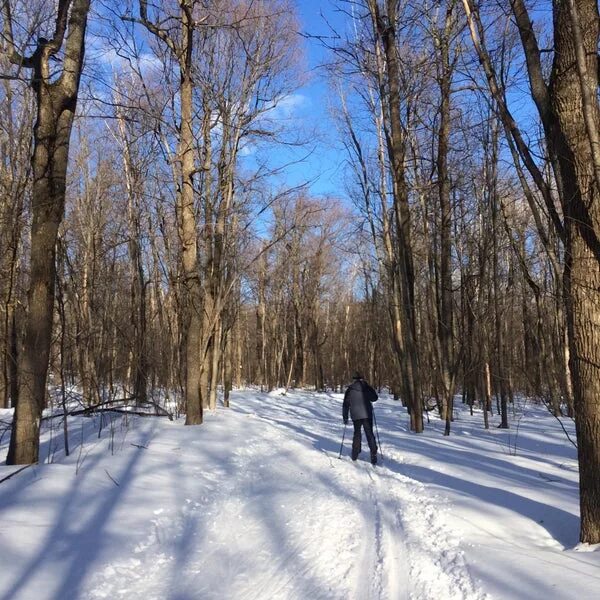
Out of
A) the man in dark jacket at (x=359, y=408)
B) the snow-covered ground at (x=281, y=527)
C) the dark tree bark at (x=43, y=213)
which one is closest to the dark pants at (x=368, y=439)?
the man in dark jacket at (x=359, y=408)

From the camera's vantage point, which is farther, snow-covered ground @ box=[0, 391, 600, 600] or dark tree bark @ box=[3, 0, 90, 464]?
dark tree bark @ box=[3, 0, 90, 464]

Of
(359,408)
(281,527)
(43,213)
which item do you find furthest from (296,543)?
(43,213)

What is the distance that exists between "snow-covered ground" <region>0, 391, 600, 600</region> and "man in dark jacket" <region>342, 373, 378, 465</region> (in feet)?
1.70

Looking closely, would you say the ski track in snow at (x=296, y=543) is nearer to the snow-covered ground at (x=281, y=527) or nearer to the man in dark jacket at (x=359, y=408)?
the snow-covered ground at (x=281, y=527)

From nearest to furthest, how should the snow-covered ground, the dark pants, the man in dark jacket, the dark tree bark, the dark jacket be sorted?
the snow-covered ground, the dark tree bark, the dark pants, the man in dark jacket, the dark jacket

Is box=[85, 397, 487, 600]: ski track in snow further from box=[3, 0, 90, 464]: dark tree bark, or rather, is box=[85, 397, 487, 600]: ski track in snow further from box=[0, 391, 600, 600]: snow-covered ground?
box=[3, 0, 90, 464]: dark tree bark

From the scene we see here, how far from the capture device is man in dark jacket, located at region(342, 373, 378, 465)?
9734 mm

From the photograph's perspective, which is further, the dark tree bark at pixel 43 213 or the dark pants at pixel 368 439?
the dark pants at pixel 368 439

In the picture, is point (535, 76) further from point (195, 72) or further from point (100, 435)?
point (195, 72)

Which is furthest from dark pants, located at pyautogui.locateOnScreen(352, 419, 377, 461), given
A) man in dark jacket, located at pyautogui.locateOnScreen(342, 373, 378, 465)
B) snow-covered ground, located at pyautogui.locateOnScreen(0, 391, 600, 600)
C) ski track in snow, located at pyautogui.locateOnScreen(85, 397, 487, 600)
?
ski track in snow, located at pyautogui.locateOnScreen(85, 397, 487, 600)

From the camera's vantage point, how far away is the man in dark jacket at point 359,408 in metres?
9.73

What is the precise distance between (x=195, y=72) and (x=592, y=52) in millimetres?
12219

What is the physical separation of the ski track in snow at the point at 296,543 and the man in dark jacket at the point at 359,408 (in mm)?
1382

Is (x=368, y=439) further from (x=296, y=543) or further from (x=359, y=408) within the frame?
(x=296, y=543)
